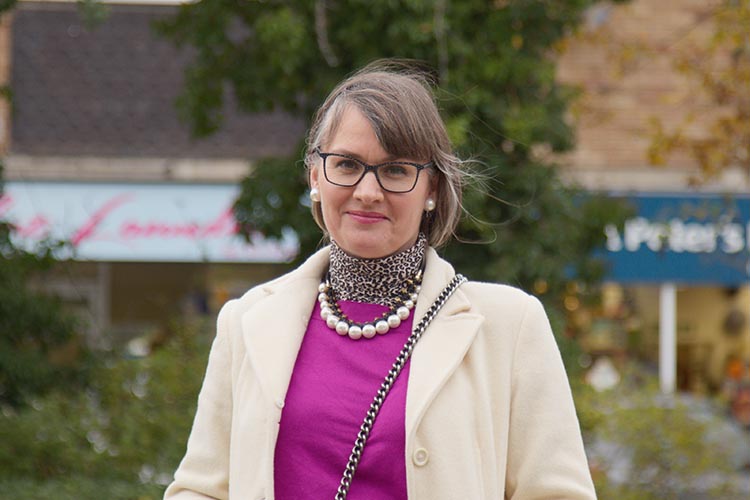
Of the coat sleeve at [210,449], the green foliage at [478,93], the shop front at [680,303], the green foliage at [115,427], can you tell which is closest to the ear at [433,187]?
the coat sleeve at [210,449]

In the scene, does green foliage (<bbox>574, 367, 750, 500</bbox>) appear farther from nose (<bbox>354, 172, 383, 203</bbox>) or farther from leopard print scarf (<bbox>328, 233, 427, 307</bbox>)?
nose (<bbox>354, 172, 383, 203</bbox>)

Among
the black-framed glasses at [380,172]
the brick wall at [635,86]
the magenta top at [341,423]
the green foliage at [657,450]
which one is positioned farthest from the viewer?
the brick wall at [635,86]

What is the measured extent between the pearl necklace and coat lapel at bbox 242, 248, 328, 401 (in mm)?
61

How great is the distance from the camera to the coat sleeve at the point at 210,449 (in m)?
2.62

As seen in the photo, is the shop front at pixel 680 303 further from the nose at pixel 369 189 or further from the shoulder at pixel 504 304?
the nose at pixel 369 189

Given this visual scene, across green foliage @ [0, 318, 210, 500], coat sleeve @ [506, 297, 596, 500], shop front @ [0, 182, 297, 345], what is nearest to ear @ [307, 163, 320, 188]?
coat sleeve @ [506, 297, 596, 500]

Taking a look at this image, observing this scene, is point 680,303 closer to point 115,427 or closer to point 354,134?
point 115,427

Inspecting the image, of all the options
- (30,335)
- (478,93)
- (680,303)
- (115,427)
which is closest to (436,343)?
(478,93)

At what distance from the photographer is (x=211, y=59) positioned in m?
7.29

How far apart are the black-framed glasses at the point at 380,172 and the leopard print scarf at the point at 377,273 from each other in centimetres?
19

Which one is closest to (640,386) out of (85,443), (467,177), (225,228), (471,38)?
(471,38)

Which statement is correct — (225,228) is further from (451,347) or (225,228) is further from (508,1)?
(451,347)

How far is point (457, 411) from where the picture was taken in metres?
2.41

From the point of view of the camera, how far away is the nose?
246 cm
